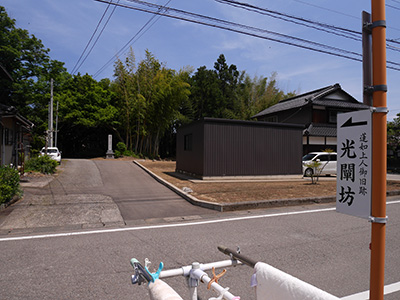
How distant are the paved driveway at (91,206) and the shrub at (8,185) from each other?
32 cm

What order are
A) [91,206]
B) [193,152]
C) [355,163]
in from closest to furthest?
[355,163] → [91,206] → [193,152]

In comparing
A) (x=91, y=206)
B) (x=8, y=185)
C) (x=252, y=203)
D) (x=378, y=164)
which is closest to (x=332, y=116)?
(x=252, y=203)

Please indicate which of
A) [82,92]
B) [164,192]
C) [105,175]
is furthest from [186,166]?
[82,92]

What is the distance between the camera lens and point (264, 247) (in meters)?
4.88

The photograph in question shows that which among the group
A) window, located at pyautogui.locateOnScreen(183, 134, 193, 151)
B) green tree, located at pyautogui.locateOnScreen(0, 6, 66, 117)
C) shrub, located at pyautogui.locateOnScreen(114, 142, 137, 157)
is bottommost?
shrub, located at pyautogui.locateOnScreen(114, 142, 137, 157)

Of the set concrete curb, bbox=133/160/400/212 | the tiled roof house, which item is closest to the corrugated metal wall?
concrete curb, bbox=133/160/400/212

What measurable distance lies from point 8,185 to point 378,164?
8.72 m

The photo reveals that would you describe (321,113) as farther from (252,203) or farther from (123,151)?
(252,203)

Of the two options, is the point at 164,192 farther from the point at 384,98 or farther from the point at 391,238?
the point at 384,98

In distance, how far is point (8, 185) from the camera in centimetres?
770

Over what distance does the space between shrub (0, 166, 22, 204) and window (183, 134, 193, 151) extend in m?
9.26

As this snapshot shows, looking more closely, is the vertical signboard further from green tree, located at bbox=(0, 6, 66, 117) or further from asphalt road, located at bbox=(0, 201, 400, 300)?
green tree, located at bbox=(0, 6, 66, 117)

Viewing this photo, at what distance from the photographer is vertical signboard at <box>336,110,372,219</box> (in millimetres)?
1505

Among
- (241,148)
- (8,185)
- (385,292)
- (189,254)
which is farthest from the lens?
(241,148)
